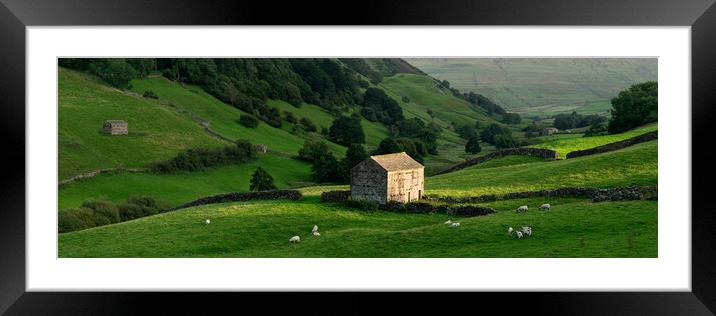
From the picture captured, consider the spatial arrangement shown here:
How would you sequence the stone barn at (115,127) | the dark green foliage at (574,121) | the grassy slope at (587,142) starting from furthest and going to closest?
the dark green foliage at (574,121)
the stone barn at (115,127)
the grassy slope at (587,142)

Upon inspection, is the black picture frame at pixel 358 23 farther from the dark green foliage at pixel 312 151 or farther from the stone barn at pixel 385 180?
the dark green foliage at pixel 312 151

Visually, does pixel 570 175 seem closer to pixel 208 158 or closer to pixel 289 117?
pixel 208 158

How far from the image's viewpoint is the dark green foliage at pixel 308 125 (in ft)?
281

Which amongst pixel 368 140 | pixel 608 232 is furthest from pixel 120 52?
pixel 368 140

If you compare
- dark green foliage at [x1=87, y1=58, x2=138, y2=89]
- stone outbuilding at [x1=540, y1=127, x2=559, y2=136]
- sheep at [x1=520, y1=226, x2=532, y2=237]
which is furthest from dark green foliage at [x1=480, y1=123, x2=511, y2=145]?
sheep at [x1=520, y1=226, x2=532, y2=237]

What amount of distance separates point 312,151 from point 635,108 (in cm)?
2742

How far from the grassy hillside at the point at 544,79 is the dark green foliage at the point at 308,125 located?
2019 inches

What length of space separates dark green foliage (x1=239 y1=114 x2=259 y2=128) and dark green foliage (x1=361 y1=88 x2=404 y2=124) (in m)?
29.1

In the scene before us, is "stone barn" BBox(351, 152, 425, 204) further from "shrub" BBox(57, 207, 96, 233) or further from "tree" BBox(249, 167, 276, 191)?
"tree" BBox(249, 167, 276, 191)

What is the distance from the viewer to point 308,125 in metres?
86.6

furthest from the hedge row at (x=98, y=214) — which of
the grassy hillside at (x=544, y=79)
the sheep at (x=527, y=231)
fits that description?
the grassy hillside at (x=544, y=79)

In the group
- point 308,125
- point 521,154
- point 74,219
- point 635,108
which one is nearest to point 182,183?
point 74,219

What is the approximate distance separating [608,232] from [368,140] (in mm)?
66128

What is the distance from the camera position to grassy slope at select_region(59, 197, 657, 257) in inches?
887
